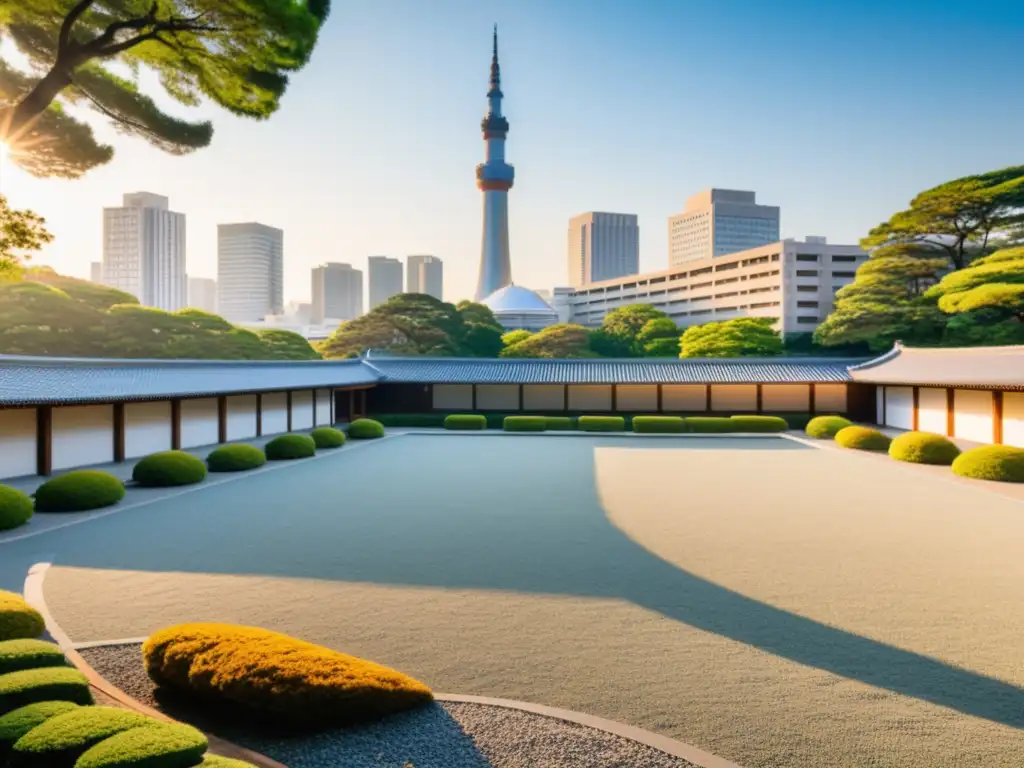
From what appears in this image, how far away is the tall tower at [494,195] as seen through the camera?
144m

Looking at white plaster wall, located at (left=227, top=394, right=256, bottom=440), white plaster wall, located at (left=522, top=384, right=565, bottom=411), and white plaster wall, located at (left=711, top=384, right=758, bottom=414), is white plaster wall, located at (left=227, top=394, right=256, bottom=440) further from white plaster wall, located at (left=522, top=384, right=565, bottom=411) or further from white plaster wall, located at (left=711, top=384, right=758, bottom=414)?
white plaster wall, located at (left=711, top=384, right=758, bottom=414)

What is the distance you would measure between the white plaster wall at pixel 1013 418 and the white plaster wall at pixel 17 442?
34.7 meters

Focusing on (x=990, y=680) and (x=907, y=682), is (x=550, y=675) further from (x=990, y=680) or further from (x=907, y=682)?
(x=990, y=680)

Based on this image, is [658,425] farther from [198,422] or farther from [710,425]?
[198,422]

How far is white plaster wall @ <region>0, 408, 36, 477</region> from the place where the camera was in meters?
20.0

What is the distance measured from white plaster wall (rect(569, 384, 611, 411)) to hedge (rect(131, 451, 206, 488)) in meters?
26.0

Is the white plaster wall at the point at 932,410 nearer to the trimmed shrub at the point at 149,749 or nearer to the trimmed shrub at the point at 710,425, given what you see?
the trimmed shrub at the point at 710,425

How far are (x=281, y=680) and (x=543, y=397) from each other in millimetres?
37214

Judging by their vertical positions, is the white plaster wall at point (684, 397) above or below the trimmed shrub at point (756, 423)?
above

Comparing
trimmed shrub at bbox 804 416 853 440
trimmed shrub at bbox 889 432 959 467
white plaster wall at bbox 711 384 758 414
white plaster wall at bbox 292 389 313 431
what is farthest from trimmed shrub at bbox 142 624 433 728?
white plaster wall at bbox 711 384 758 414

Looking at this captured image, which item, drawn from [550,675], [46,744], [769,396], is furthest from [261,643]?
[769,396]

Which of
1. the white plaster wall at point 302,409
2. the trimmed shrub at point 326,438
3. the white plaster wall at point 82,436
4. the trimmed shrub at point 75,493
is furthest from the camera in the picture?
the white plaster wall at point 302,409

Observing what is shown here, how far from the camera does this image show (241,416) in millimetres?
32312

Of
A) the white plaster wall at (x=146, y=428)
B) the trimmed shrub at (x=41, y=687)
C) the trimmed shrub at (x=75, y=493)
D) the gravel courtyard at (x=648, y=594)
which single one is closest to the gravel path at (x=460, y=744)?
the gravel courtyard at (x=648, y=594)
